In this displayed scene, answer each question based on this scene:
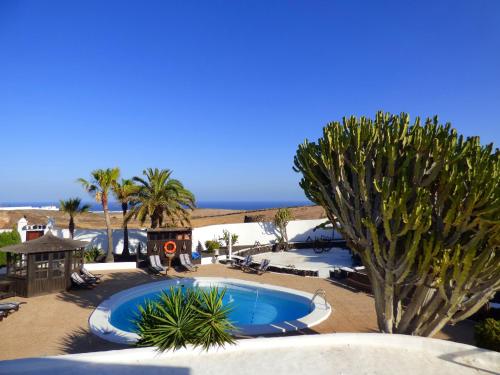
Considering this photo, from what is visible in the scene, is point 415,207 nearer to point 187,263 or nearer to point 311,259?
point 187,263

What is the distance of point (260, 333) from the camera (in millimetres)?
10406

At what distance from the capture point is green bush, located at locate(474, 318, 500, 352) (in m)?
8.19

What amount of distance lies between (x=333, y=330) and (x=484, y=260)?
5.20m

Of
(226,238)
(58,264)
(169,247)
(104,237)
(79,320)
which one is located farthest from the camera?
(226,238)

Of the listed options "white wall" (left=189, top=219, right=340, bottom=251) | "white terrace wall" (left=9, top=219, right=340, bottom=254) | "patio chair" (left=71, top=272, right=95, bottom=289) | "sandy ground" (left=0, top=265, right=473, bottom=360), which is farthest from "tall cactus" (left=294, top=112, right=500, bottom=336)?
"white wall" (left=189, top=219, right=340, bottom=251)

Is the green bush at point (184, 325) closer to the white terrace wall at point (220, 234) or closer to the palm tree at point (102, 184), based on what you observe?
the palm tree at point (102, 184)

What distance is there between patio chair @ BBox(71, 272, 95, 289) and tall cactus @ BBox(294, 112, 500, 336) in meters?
11.8

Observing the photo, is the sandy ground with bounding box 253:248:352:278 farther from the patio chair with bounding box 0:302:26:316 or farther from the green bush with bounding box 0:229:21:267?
the green bush with bounding box 0:229:21:267

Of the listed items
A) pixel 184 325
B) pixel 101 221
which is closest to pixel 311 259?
pixel 184 325

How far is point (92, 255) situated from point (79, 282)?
672 centimetres

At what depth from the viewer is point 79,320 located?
37.6 ft

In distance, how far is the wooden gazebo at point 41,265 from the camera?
14.4m

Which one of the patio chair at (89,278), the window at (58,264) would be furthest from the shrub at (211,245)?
the window at (58,264)

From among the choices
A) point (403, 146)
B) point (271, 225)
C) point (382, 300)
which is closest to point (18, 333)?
point (382, 300)
